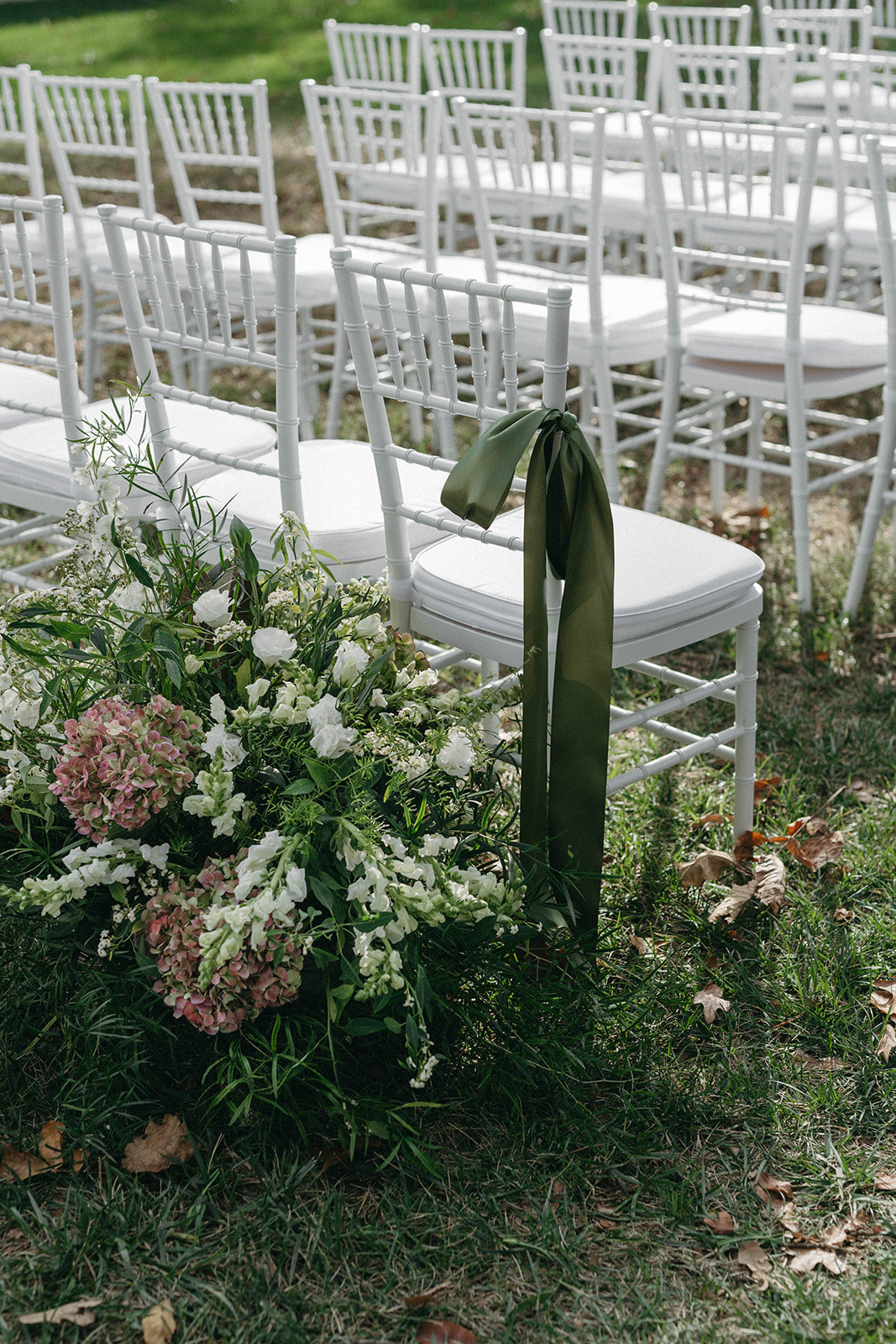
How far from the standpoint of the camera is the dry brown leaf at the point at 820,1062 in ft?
6.84

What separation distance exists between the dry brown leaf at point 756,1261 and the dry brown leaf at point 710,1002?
433 mm

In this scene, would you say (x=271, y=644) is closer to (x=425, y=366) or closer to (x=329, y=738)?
(x=329, y=738)

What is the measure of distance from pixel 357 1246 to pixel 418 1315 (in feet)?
0.45

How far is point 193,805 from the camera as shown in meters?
1.88

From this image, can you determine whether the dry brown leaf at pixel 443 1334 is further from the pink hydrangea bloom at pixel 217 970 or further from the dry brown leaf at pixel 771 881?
the dry brown leaf at pixel 771 881

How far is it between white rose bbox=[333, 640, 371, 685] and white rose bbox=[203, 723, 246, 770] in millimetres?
187

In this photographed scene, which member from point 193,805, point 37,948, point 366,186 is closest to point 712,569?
point 193,805

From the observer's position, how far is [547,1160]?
1.92 m

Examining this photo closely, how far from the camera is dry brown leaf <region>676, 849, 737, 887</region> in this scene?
2.50 meters

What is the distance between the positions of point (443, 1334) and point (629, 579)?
119cm

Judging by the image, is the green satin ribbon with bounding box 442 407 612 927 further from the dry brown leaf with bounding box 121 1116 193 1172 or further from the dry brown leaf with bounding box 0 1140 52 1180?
the dry brown leaf with bounding box 0 1140 52 1180

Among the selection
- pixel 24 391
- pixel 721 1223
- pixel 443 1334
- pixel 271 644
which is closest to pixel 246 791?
pixel 271 644

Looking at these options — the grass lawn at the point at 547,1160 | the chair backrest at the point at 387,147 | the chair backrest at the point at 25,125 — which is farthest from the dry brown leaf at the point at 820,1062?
the chair backrest at the point at 25,125

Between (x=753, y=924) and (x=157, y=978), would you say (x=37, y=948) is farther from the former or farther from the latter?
(x=753, y=924)
